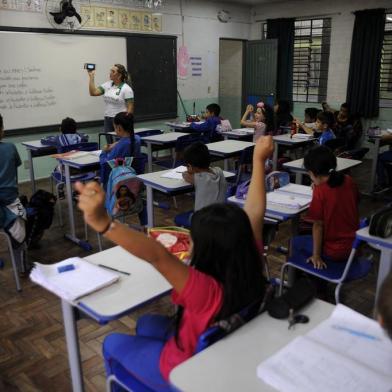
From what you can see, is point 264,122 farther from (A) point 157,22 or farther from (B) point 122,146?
(A) point 157,22

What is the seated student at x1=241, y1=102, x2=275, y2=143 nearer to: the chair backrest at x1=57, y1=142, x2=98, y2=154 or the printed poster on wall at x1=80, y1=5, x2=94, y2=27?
the chair backrest at x1=57, y1=142, x2=98, y2=154

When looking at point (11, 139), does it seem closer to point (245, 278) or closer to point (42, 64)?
point (42, 64)

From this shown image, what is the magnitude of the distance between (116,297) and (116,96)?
14.3 ft

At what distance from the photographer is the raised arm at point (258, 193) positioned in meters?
1.56

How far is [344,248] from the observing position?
234 centimetres

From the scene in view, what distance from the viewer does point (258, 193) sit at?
5.20ft

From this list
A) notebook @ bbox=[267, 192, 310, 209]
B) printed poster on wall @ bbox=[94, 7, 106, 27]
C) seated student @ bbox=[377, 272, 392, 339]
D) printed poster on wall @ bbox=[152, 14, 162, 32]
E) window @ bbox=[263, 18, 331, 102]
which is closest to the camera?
seated student @ bbox=[377, 272, 392, 339]

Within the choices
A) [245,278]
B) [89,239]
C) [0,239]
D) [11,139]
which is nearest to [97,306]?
[245,278]

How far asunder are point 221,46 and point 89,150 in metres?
5.50

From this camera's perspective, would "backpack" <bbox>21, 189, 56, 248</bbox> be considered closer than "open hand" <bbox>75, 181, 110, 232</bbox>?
No

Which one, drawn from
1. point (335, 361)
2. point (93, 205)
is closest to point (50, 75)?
point (93, 205)

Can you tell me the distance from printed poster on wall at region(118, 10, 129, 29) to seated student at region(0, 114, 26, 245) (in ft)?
14.0

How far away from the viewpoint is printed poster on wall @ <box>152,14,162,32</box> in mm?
7012

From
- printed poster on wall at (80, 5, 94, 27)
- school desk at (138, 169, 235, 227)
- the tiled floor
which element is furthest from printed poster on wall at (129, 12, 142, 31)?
the tiled floor
